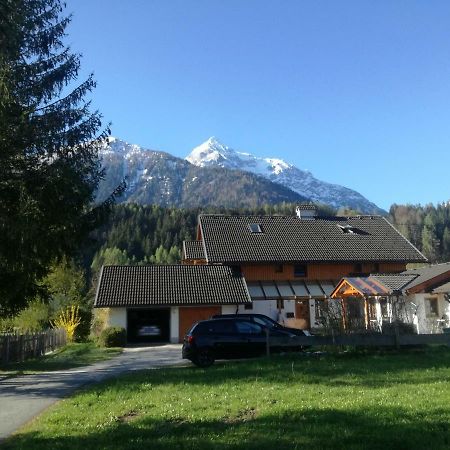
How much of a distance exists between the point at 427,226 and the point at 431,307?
4248 inches

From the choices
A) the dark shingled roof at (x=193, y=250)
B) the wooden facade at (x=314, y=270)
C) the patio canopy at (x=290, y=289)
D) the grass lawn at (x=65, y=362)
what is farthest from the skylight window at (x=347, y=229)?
the grass lawn at (x=65, y=362)

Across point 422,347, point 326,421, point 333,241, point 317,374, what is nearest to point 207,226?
point 333,241

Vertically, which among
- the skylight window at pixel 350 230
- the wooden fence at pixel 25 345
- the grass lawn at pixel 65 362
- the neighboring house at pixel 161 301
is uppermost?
the skylight window at pixel 350 230

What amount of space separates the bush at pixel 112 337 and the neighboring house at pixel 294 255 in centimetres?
879

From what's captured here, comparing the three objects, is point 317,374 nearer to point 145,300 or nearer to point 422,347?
point 422,347

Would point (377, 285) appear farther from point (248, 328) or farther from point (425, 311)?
point (248, 328)

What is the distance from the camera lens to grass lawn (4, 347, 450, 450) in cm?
698

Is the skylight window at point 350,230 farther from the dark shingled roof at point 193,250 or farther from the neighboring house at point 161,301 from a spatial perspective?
the neighboring house at point 161,301

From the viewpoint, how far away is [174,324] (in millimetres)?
33094

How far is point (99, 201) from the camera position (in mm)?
16047

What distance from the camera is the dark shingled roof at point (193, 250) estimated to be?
147ft

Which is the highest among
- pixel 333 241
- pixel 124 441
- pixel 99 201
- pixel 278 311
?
pixel 333 241

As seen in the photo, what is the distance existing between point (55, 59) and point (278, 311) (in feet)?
83.5

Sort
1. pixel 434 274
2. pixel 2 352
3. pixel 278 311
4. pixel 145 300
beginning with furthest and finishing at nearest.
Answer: pixel 278 311 → pixel 145 300 → pixel 434 274 → pixel 2 352
